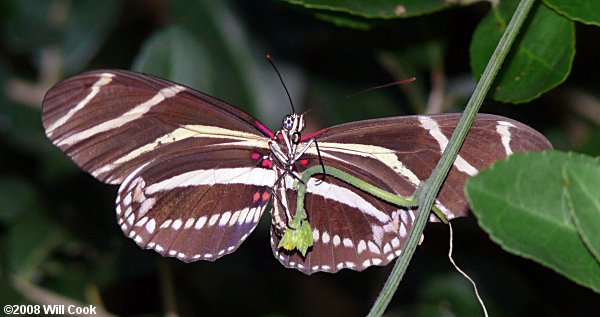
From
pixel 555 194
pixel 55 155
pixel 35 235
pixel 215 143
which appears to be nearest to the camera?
pixel 555 194

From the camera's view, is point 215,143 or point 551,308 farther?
point 551,308

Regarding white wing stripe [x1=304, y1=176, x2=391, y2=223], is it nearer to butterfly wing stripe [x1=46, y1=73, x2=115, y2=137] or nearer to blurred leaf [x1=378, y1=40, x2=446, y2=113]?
butterfly wing stripe [x1=46, y1=73, x2=115, y2=137]

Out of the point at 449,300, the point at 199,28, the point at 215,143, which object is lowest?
the point at 449,300

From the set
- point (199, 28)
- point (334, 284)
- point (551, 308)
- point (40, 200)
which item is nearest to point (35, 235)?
point (40, 200)

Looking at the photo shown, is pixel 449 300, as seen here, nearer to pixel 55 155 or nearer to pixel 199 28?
pixel 199 28

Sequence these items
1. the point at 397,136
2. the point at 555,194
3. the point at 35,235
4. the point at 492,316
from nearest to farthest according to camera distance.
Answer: the point at 555,194, the point at 397,136, the point at 492,316, the point at 35,235

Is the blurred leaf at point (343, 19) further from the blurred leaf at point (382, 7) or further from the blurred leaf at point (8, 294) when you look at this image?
the blurred leaf at point (8, 294)

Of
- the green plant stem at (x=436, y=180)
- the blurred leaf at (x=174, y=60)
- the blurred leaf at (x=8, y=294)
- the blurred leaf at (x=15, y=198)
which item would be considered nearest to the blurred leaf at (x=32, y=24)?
the blurred leaf at (x=15, y=198)
